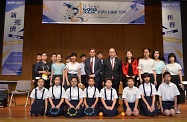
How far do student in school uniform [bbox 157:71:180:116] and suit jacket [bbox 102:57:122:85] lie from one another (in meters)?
0.90

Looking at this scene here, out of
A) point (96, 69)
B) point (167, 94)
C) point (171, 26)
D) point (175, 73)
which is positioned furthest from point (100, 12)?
point (167, 94)

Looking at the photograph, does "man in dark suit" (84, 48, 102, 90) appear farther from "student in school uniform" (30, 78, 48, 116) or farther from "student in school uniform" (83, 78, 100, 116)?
"student in school uniform" (30, 78, 48, 116)

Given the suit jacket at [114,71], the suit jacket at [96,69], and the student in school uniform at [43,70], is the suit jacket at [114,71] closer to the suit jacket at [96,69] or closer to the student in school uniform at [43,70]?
the suit jacket at [96,69]

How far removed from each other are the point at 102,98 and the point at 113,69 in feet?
2.38

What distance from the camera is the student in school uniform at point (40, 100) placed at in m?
4.26

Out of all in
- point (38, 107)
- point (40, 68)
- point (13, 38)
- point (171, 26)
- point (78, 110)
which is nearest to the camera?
point (78, 110)

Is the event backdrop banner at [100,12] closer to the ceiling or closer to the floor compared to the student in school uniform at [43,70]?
closer to the ceiling

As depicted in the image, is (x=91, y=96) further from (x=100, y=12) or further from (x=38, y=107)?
(x=100, y=12)

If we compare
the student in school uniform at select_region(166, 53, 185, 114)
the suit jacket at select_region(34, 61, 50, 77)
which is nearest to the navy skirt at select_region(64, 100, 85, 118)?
the suit jacket at select_region(34, 61, 50, 77)

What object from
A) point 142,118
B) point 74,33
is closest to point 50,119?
point 142,118

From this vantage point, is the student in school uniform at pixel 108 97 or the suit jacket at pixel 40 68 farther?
the suit jacket at pixel 40 68

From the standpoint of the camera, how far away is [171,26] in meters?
7.23

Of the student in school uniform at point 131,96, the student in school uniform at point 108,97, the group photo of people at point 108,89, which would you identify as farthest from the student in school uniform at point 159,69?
the student in school uniform at point 108,97

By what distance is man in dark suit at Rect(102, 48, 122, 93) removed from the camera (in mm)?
4699
